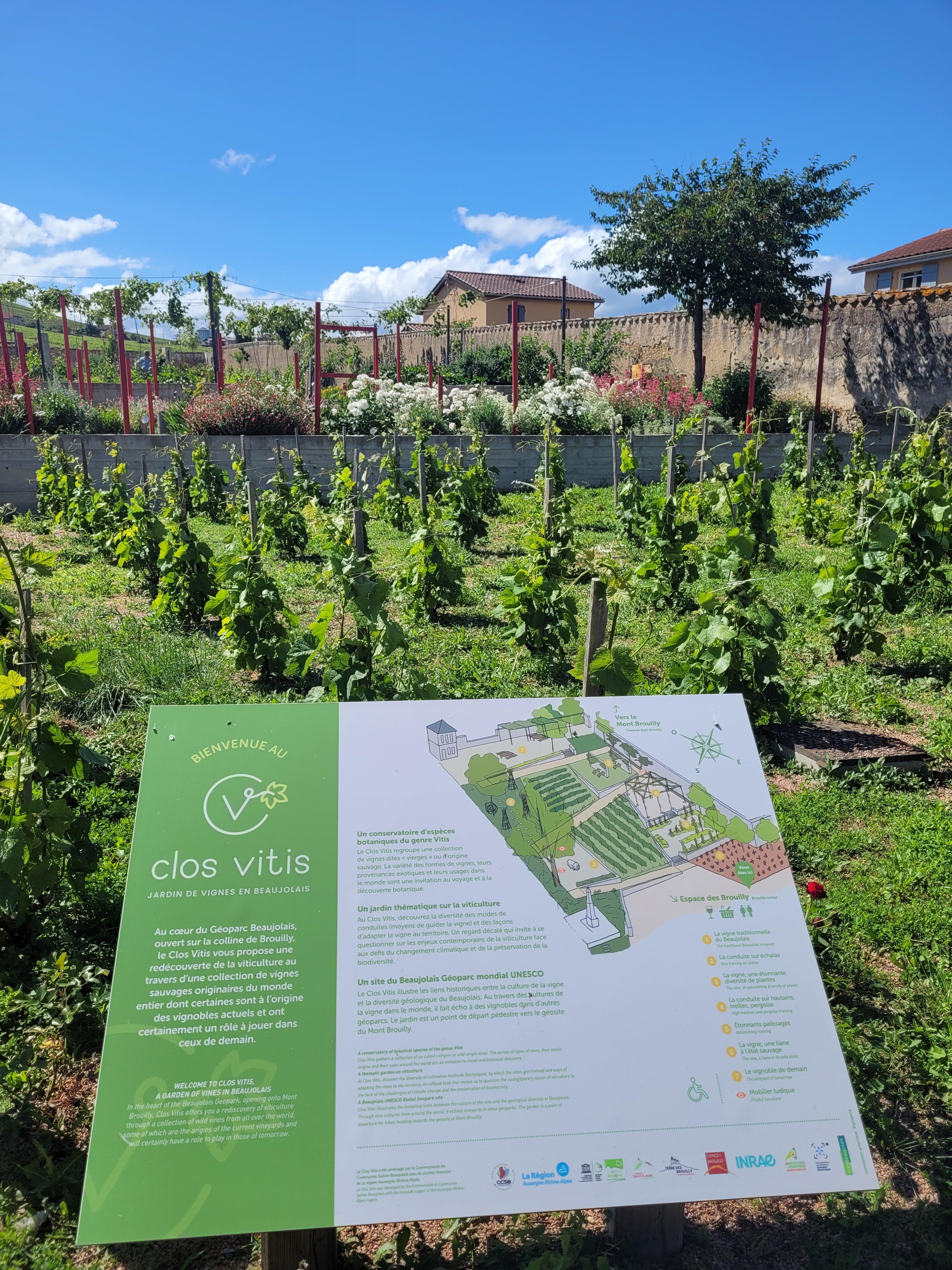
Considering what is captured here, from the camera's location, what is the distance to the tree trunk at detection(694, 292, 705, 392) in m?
18.4

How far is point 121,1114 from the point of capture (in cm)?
164

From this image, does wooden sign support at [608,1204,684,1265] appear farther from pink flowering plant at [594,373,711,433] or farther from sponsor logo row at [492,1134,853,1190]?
pink flowering plant at [594,373,711,433]

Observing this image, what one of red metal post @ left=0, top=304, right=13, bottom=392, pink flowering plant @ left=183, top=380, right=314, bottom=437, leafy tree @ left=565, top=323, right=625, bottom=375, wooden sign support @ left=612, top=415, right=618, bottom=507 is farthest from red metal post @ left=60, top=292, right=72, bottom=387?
wooden sign support @ left=612, top=415, right=618, bottom=507

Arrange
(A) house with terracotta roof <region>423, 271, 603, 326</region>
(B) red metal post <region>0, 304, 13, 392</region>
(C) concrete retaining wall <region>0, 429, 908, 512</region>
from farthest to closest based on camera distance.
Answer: (A) house with terracotta roof <region>423, 271, 603, 326</region>
(B) red metal post <region>0, 304, 13, 392</region>
(C) concrete retaining wall <region>0, 429, 908, 512</region>

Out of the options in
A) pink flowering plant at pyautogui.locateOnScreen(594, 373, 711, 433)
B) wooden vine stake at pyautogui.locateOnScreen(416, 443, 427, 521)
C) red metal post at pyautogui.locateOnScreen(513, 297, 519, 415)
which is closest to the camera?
wooden vine stake at pyautogui.locateOnScreen(416, 443, 427, 521)

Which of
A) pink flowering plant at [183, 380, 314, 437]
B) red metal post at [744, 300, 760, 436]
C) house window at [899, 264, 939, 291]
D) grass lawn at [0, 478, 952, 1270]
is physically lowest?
grass lawn at [0, 478, 952, 1270]

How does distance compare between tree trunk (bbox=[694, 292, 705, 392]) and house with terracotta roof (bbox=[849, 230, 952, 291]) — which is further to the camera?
house with terracotta roof (bbox=[849, 230, 952, 291])

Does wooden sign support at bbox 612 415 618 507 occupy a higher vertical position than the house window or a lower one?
lower

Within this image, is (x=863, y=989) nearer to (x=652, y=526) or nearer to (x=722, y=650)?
(x=722, y=650)

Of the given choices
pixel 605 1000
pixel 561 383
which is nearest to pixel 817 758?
pixel 605 1000

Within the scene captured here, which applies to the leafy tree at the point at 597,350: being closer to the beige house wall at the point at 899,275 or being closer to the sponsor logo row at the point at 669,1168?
the beige house wall at the point at 899,275

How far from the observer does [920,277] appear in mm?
31141

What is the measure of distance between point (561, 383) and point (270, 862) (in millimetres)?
15685

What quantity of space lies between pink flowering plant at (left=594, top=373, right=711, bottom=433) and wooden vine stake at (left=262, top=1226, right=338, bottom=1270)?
14.5m
